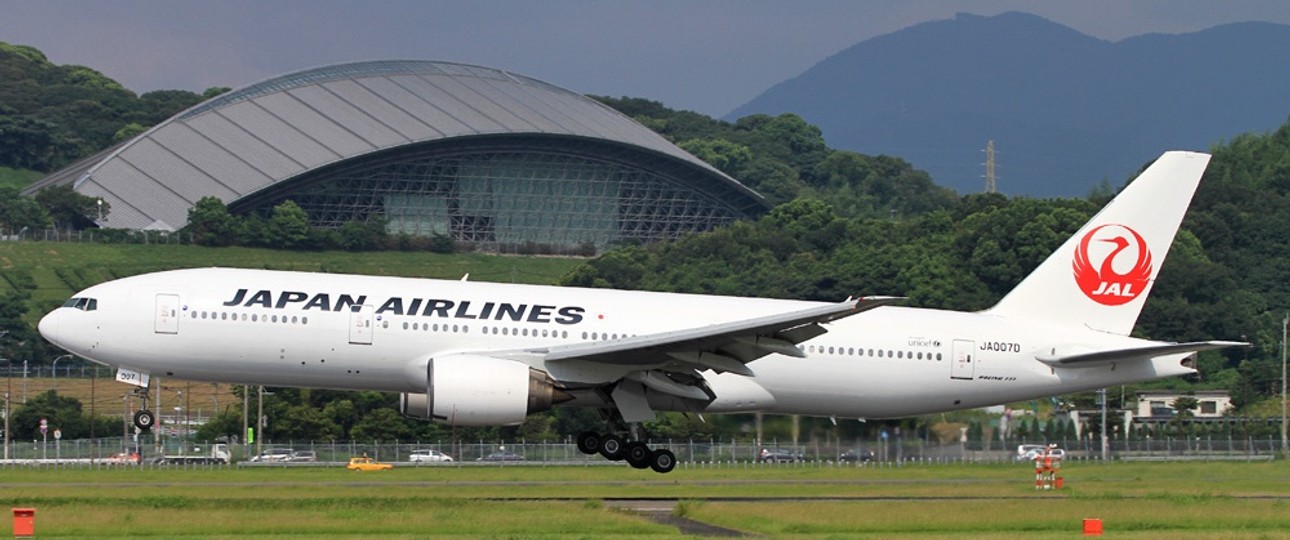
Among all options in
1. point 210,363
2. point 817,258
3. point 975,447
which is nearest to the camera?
point 210,363

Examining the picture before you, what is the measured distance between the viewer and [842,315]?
35.8 m

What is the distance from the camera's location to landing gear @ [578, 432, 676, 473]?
39812 millimetres

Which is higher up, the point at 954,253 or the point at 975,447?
the point at 954,253

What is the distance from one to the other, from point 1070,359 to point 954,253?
8908cm

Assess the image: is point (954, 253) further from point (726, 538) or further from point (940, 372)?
point (726, 538)

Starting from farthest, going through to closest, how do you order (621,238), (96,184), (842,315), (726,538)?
(621,238), (96,184), (842,315), (726,538)

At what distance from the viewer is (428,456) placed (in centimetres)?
6512

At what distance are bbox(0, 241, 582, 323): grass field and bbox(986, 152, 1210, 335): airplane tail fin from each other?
100667 mm

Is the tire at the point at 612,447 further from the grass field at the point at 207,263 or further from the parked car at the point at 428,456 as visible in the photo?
the grass field at the point at 207,263

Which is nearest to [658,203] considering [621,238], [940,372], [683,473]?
[621,238]

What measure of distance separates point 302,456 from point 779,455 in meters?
23.1

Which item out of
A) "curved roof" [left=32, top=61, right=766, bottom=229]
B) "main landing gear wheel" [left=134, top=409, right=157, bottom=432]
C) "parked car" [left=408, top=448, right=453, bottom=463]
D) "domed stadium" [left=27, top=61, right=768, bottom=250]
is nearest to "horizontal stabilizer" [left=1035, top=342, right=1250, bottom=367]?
"main landing gear wheel" [left=134, top=409, right=157, bottom=432]

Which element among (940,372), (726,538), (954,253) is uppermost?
(954,253)

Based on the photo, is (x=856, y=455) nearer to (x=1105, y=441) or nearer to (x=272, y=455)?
(x=1105, y=441)
